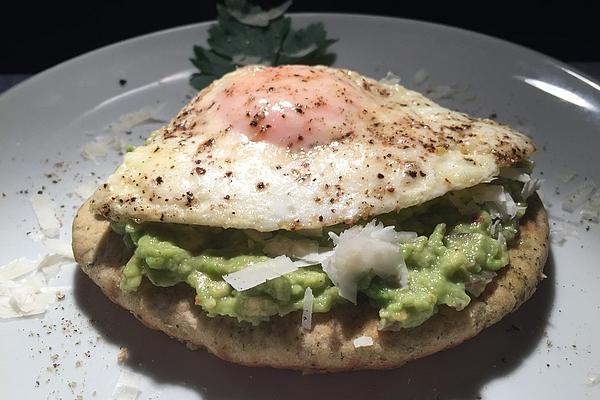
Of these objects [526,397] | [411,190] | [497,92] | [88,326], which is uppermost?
[411,190]

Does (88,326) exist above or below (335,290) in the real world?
below

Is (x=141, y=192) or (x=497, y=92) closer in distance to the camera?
(x=141, y=192)

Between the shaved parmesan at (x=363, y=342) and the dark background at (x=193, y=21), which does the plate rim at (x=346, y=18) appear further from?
the shaved parmesan at (x=363, y=342)

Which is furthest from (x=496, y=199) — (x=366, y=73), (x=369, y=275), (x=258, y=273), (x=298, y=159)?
(x=366, y=73)

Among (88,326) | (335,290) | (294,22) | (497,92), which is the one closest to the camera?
(335,290)

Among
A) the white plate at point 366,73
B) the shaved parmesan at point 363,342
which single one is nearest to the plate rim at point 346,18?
the white plate at point 366,73

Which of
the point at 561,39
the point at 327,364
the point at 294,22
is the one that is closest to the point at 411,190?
the point at 327,364

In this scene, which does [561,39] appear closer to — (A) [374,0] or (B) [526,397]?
(A) [374,0]
